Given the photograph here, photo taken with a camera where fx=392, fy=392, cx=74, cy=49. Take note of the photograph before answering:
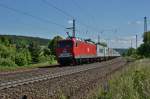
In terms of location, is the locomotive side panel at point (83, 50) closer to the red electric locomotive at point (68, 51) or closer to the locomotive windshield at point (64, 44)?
the red electric locomotive at point (68, 51)

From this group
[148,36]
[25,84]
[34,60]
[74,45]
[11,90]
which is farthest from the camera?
[148,36]

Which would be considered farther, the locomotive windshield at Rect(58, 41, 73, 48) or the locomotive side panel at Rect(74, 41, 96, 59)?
the locomotive side panel at Rect(74, 41, 96, 59)

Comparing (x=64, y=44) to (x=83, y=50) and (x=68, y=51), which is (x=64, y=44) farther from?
(x=83, y=50)

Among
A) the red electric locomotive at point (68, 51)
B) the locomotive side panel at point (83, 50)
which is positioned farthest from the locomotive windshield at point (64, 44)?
the locomotive side panel at point (83, 50)

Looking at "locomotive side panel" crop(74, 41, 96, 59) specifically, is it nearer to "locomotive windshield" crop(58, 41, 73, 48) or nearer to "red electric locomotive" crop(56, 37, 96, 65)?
"red electric locomotive" crop(56, 37, 96, 65)

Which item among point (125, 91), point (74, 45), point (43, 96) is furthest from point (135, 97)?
point (74, 45)

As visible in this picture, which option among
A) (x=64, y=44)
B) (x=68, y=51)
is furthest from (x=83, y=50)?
(x=68, y=51)

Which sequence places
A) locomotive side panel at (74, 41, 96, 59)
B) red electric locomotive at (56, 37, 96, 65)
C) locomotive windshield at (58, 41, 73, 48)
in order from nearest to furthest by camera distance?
red electric locomotive at (56, 37, 96, 65) < locomotive windshield at (58, 41, 73, 48) < locomotive side panel at (74, 41, 96, 59)

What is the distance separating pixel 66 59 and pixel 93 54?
45.1 feet

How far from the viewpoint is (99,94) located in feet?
36.8

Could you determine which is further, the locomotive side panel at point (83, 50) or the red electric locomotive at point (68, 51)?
the locomotive side panel at point (83, 50)

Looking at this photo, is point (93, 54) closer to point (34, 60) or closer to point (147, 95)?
point (34, 60)

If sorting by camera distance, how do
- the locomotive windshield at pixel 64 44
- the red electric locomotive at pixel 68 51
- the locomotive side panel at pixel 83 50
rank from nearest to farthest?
the red electric locomotive at pixel 68 51 → the locomotive windshield at pixel 64 44 → the locomotive side panel at pixel 83 50

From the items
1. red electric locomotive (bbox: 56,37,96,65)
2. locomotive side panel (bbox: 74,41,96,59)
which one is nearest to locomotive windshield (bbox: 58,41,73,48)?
red electric locomotive (bbox: 56,37,96,65)
